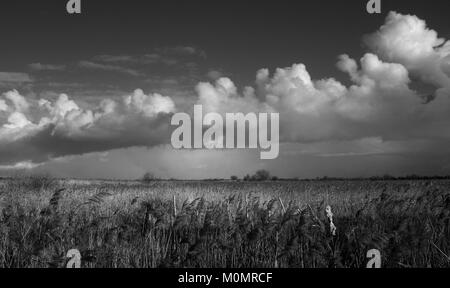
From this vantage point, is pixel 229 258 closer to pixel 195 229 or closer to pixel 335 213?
pixel 195 229

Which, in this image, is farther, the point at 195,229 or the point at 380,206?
the point at 380,206

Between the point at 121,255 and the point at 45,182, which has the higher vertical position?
the point at 45,182

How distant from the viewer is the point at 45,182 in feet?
115

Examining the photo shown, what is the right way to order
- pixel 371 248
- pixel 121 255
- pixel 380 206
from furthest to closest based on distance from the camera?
pixel 380 206 → pixel 121 255 → pixel 371 248

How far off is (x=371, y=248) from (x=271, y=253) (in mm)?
1878

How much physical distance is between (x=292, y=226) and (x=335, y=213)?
209 inches

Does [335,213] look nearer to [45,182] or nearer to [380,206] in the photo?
[380,206]

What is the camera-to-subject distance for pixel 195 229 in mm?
9797
